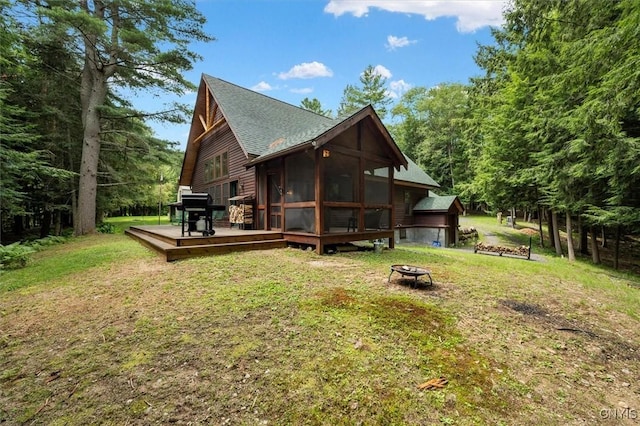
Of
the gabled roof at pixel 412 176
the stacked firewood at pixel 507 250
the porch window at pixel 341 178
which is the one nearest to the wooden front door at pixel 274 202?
the porch window at pixel 341 178

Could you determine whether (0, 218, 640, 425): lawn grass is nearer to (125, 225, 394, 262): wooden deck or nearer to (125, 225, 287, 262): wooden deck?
(125, 225, 287, 262): wooden deck

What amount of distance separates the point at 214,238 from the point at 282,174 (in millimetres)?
2876

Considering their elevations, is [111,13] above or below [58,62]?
above

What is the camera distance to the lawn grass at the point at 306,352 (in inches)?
78.2

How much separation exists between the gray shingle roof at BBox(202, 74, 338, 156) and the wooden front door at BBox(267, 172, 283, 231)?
107 centimetres

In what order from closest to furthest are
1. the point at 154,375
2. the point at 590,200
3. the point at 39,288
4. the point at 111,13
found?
1. the point at 154,375
2. the point at 39,288
3. the point at 590,200
4. the point at 111,13

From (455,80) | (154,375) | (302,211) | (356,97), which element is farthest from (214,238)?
(455,80)

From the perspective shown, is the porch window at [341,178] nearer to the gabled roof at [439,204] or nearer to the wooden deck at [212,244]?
the wooden deck at [212,244]

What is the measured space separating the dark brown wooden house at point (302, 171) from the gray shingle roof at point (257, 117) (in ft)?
0.18

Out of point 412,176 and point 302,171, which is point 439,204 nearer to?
point 412,176

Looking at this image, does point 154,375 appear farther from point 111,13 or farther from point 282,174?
point 111,13

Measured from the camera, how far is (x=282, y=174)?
860 cm

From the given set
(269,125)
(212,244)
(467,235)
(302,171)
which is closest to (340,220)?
(302,171)

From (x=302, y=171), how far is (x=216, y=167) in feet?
22.5
